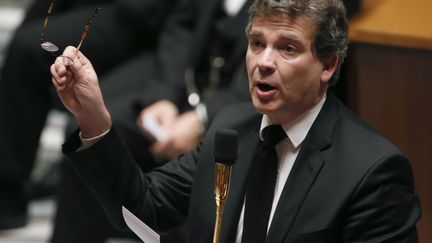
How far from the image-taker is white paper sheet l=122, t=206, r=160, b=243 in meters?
0.99

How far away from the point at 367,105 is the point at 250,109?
0.41 m

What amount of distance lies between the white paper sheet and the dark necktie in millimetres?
146

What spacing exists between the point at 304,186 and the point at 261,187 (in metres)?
0.06

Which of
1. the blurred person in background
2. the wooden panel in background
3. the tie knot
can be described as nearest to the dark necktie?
the tie knot

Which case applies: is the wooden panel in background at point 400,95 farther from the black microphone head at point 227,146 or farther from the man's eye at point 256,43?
the black microphone head at point 227,146

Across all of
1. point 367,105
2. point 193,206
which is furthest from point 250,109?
point 367,105

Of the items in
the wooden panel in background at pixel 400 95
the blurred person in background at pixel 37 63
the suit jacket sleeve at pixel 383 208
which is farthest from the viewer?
the blurred person in background at pixel 37 63

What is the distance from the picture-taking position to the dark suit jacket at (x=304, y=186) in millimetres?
1061

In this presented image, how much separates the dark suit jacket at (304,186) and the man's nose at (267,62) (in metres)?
0.11

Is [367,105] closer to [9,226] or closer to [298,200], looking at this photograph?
[298,200]

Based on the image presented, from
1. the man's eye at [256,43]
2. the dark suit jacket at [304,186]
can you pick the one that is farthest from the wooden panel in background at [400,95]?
the man's eye at [256,43]

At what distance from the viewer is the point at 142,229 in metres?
1.01

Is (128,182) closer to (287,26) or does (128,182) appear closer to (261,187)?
(261,187)

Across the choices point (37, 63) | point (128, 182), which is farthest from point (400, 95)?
point (37, 63)
